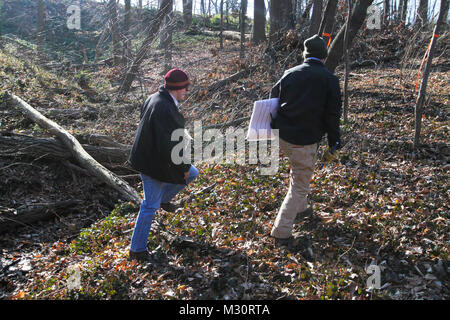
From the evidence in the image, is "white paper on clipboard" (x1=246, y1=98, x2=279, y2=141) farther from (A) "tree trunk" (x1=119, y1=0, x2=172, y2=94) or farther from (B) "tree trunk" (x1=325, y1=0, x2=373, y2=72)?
(A) "tree trunk" (x1=119, y1=0, x2=172, y2=94)

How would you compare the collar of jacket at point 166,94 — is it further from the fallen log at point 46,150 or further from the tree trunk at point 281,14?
the tree trunk at point 281,14

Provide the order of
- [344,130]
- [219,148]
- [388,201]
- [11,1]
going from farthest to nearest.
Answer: [11,1] < [219,148] < [344,130] < [388,201]

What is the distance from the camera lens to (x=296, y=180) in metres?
4.16

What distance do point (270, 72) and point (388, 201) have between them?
628 centimetres

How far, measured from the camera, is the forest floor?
3691 mm

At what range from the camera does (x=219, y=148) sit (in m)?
8.20

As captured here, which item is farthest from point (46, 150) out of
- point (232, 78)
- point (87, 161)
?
point (232, 78)

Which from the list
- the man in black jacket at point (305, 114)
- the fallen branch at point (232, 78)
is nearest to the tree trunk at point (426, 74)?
the man in black jacket at point (305, 114)

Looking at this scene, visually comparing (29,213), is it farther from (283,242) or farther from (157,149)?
(283,242)

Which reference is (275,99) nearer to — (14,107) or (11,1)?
(14,107)

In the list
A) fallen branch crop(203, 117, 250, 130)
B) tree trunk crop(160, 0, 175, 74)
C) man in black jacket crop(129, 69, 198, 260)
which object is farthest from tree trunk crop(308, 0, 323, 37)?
man in black jacket crop(129, 69, 198, 260)

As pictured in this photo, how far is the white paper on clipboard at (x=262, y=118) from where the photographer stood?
413 cm

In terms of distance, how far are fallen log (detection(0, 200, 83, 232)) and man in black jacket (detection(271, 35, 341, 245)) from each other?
426 cm
